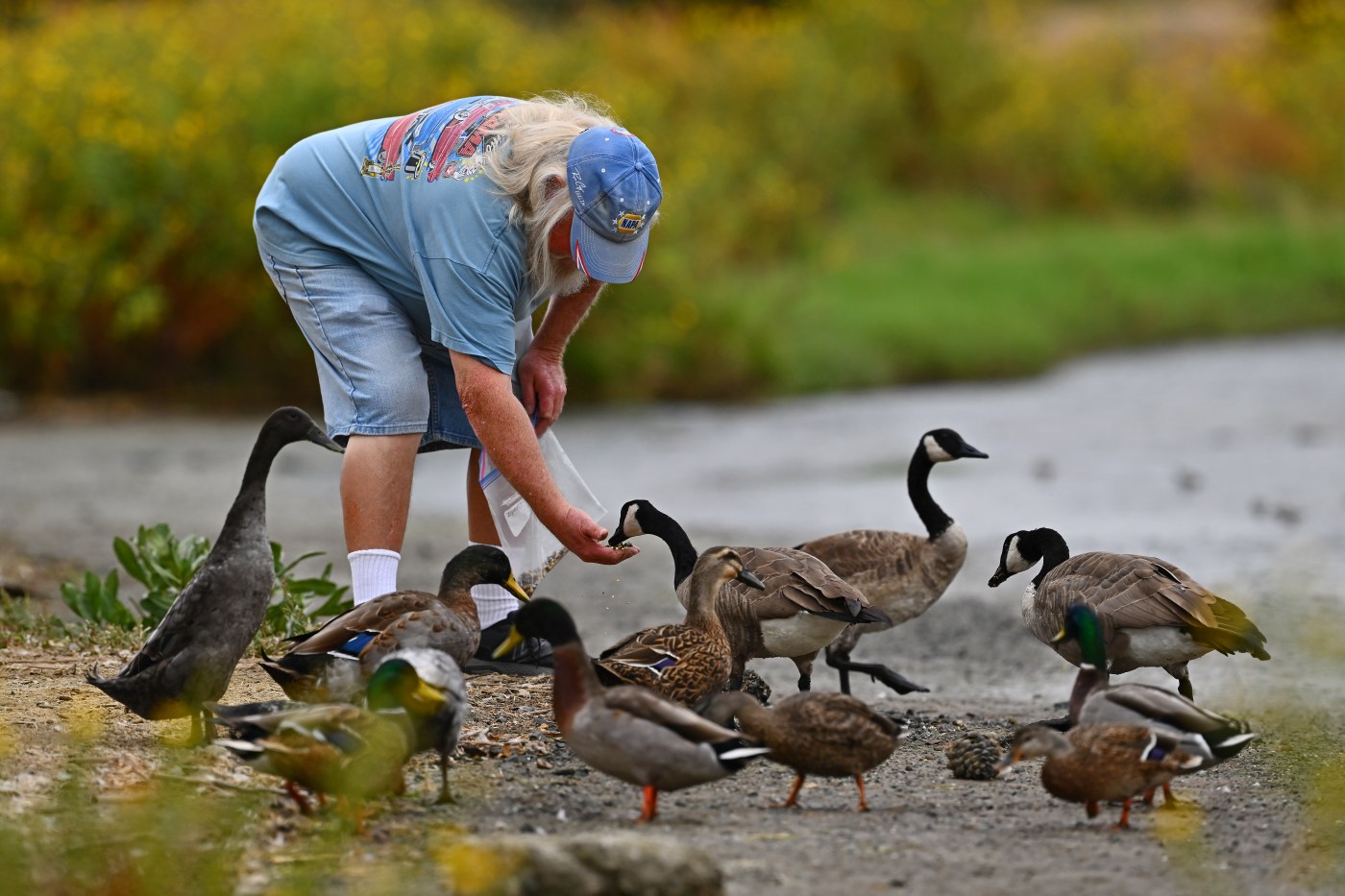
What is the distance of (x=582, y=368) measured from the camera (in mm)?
16500

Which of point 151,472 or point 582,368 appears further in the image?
point 582,368

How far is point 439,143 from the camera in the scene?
5.82 metres

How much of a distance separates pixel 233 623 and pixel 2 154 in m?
Result: 11.3

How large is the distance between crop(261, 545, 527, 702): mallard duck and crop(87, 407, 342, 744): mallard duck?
16 centimetres

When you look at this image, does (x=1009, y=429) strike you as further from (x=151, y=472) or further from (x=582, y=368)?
(x=151, y=472)

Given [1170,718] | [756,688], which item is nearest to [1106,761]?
[1170,718]

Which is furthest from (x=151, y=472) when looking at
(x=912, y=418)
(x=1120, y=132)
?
(x=1120, y=132)

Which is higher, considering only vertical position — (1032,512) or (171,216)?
(171,216)

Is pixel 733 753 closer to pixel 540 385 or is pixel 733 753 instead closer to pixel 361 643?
pixel 361 643

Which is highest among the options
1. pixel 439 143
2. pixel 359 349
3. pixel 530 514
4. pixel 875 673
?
pixel 439 143

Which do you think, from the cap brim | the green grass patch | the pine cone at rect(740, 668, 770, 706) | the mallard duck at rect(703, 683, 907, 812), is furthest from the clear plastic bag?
the green grass patch

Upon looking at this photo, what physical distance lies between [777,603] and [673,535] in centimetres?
55

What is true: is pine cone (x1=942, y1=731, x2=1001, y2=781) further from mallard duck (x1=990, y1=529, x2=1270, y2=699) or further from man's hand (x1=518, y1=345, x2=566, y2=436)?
man's hand (x1=518, y1=345, x2=566, y2=436)

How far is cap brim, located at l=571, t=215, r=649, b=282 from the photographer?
5.52m
